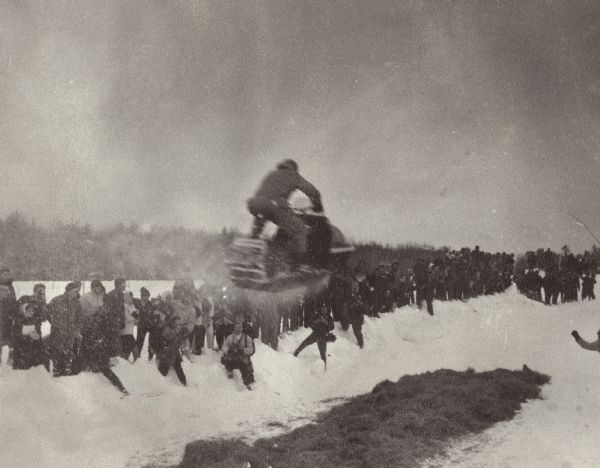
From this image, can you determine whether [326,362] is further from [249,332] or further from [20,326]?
[20,326]

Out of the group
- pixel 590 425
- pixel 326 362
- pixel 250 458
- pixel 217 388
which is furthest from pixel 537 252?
pixel 250 458

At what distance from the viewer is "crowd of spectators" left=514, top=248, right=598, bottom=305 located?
968 inches

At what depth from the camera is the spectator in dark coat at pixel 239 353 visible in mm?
10156

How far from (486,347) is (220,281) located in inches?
338

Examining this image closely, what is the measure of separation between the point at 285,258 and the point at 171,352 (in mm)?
3980

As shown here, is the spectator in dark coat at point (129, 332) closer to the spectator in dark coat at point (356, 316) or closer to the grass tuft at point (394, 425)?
the grass tuft at point (394, 425)

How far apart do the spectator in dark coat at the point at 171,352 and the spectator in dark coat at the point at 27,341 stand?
186 cm

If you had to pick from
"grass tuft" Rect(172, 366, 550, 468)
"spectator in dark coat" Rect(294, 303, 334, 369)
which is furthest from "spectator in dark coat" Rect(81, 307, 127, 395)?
"spectator in dark coat" Rect(294, 303, 334, 369)

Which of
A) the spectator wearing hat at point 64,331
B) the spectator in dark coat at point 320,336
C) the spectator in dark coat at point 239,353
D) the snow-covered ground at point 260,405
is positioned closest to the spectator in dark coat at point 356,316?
the snow-covered ground at point 260,405

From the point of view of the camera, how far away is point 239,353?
10.1 metres

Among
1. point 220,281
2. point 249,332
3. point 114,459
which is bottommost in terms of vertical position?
point 114,459

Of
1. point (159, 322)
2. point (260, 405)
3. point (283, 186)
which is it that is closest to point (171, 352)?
point (159, 322)

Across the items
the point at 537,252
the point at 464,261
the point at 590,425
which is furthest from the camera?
the point at 537,252

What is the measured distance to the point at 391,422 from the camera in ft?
28.7
